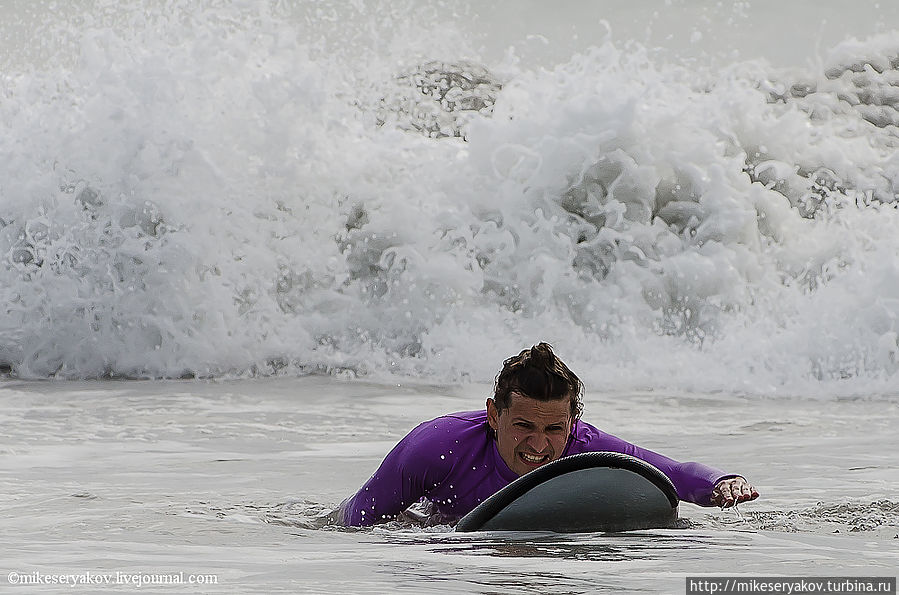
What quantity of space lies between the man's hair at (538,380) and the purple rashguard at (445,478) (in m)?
0.20

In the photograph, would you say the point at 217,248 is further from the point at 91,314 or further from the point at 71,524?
the point at 71,524

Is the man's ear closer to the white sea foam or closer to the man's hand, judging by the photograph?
the man's hand

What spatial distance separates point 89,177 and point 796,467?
6787 millimetres

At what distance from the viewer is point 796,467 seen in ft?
17.2

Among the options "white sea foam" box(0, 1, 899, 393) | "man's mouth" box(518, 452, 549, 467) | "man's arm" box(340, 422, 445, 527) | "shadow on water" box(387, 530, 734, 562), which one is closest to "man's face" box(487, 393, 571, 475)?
"man's mouth" box(518, 452, 549, 467)

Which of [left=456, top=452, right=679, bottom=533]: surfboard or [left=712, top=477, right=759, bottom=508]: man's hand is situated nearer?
[left=456, top=452, right=679, bottom=533]: surfboard

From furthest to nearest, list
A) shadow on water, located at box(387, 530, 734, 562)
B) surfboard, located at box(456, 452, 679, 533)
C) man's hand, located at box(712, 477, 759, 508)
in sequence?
1. man's hand, located at box(712, 477, 759, 508)
2. surfboard, located at box(456, 452, 679, 533)
3. shadow on water, located at box(387, 530, 734, 562)

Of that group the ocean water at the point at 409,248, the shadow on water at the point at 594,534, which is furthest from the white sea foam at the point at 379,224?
the shadow on water at the point at 594,534

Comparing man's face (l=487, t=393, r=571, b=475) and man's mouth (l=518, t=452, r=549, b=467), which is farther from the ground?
man's face (l=487, t=393, r=571, b=475)

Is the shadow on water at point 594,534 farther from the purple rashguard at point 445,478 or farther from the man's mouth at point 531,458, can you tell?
the man's mouth at point 531,458

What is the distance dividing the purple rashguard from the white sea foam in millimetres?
4720

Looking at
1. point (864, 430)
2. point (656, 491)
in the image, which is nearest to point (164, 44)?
point (864, 430)

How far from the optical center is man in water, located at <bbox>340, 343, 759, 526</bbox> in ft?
12.7

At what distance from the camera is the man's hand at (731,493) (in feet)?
12.5
